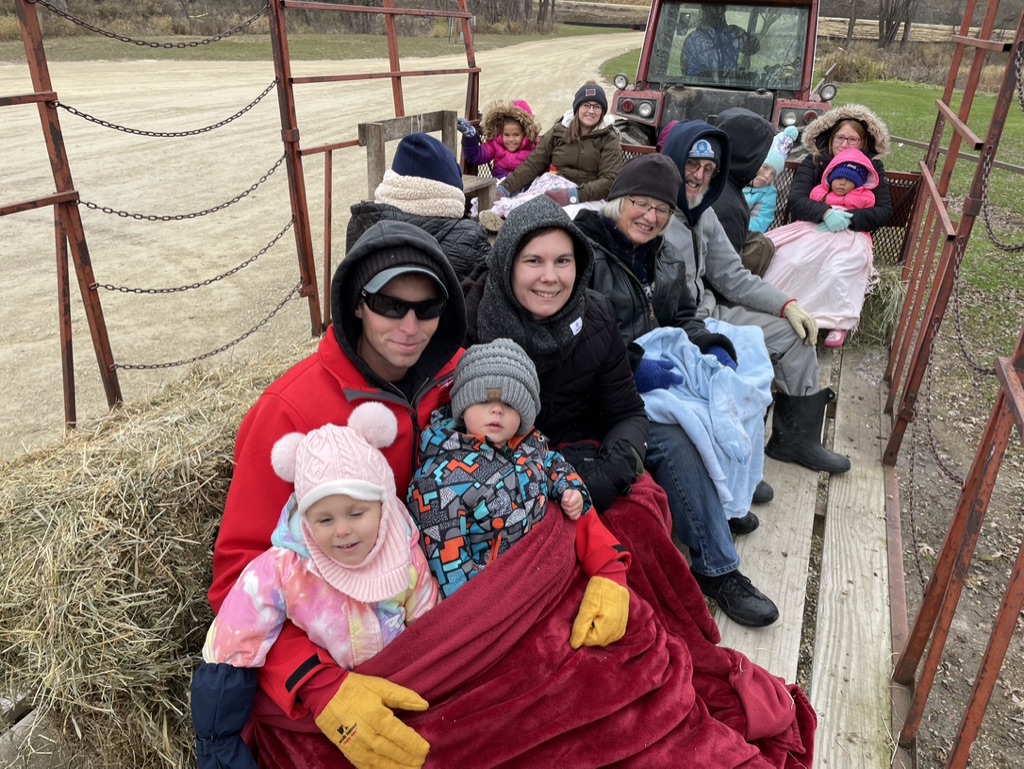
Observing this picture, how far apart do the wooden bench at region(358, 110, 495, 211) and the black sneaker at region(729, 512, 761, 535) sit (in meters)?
2.49

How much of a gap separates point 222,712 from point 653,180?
2.40m

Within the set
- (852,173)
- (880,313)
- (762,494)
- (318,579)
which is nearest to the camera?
(318,579)

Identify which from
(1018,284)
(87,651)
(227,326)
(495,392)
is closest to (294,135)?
(227,326)

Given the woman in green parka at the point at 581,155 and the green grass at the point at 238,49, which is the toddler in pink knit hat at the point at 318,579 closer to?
the woman in green parka at the point at 581,155

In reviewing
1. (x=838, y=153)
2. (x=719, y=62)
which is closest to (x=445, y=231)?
(x=838, y=153)

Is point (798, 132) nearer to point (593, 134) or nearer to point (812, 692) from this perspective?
point (593, 134)

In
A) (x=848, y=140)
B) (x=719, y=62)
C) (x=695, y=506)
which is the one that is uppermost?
(x=719, y=62)

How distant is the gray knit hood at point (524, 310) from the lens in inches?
93.5

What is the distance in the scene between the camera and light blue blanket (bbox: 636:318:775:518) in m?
2.80

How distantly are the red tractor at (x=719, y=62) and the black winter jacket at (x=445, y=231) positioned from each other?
147 inches

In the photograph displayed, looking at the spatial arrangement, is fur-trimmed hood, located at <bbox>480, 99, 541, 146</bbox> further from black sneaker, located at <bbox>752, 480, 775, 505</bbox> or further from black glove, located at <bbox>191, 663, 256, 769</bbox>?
black glove, located at <bbox>191, 663, 256, 769</bbox>

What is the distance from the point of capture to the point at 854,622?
2.79 meters

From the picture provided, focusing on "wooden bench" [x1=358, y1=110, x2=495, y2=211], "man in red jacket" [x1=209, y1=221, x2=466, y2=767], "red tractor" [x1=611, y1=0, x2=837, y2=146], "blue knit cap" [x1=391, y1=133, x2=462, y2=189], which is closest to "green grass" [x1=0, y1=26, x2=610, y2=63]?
"red tractor" [x1=611, y1=0, x2=837, y2=146]

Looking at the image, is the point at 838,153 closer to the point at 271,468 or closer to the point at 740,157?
the point at 740,157
